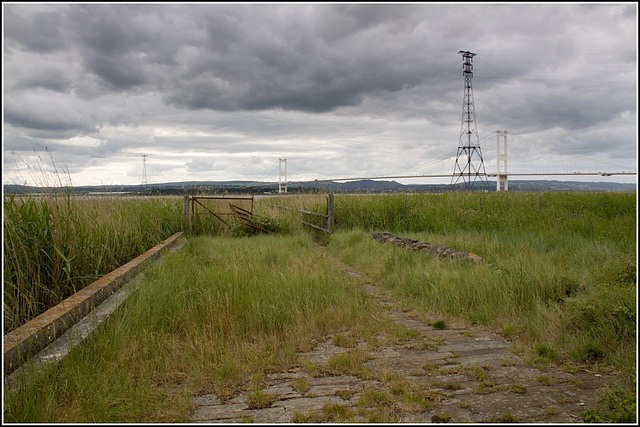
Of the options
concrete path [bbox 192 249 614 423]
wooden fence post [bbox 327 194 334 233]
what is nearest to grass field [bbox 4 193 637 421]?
concrete path [bbox 192 249 614 423]

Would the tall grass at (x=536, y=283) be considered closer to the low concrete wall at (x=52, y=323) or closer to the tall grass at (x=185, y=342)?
the tall grass at (x=185, y=342)

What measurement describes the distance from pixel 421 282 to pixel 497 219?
27.0ft

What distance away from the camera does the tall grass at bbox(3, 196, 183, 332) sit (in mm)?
4629

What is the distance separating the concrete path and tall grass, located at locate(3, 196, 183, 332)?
261 centimetres

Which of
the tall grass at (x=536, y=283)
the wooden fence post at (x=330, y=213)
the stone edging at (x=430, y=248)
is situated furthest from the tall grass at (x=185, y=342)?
the wooden fence post at (x=330, y=213)

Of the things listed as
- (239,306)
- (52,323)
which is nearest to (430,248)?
(239,306)

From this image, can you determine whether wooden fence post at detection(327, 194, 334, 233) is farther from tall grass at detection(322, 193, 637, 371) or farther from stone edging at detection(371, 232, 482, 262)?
stone edging at detection(371, 232, 482, 262)

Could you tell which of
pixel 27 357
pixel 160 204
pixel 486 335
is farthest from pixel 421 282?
pixel 160 204

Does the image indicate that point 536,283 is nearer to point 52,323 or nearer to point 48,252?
point 52,323

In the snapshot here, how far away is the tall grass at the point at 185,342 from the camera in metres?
2.93

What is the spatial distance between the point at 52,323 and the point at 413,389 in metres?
2.89

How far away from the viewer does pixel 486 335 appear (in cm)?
466

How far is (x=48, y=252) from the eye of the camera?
5297mm

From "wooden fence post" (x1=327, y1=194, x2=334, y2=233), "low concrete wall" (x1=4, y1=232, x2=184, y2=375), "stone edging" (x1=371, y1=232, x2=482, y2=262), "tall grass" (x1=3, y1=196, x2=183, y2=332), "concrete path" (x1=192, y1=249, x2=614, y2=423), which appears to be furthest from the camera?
"wooden fence post" (x1=327, y1=194, x2=334, y2=233)
